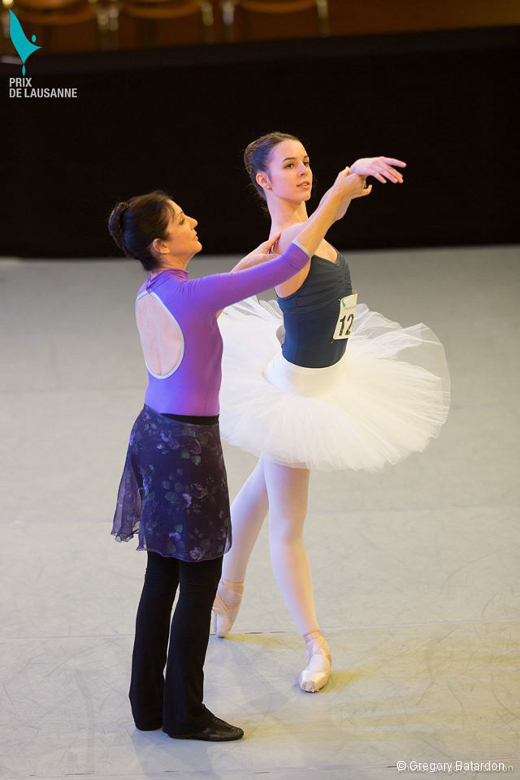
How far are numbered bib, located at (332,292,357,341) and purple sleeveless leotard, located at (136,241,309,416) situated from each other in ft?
1.26

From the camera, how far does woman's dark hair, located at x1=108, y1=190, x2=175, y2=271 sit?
2.54m

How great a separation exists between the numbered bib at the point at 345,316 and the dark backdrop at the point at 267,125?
447 centimetres

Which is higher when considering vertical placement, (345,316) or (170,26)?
(170,26)

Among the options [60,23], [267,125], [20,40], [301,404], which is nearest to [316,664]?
[301,404]

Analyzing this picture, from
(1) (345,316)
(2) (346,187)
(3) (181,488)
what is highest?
(2) (346,187)

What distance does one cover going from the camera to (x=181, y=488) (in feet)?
8.35

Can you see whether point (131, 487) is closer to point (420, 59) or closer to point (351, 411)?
point (351, 411)

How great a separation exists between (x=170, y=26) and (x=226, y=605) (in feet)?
22.2

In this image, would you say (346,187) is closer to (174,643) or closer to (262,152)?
(262,152)

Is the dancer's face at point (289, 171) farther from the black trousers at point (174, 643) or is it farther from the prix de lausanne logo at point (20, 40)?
the prix de lausanne logo at point (20, 40)

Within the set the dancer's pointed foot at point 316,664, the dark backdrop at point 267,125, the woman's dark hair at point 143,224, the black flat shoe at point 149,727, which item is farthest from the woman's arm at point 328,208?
the dark backdrop at point 267,125

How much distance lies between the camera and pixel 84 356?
5785 millimetres

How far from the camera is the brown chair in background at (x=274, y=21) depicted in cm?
860

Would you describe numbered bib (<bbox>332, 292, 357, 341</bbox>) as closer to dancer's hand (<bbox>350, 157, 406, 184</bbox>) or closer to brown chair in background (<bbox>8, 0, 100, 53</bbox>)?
dancer's hand (<bbox>350, 157, 406, 184</bbox>)
